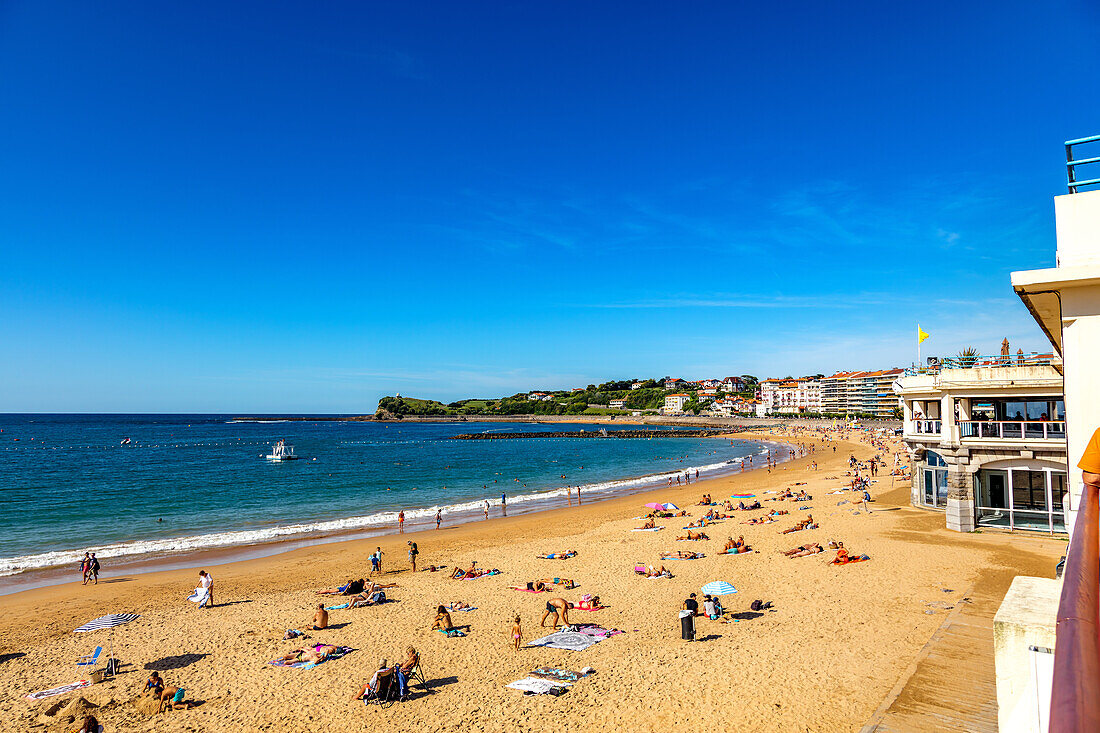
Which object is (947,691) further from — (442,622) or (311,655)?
(311,655)

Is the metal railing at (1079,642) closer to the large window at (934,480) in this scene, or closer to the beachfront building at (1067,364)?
the beachfront building at (1067,364)

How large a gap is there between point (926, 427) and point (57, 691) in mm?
27428

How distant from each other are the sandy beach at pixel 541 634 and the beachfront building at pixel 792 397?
16124 centimetres

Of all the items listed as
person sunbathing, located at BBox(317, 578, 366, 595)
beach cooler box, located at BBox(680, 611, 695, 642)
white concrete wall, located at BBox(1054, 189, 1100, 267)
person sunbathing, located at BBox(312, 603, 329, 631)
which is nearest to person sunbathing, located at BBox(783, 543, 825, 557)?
beach cooler box, located at BBox(680, 611, 695, 642)

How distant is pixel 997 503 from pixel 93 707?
2689cm

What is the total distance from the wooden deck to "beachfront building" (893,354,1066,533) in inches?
398

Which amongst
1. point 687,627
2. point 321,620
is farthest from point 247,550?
point 687,627

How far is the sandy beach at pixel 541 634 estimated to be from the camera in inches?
459

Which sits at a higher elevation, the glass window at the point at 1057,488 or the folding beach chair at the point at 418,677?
the glass window at the point at 1057,488

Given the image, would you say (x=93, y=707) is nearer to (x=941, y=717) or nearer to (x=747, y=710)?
(x=747, y=710)

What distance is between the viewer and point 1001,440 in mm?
20516

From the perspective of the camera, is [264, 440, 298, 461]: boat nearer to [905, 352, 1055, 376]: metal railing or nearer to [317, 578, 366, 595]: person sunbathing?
[317, 578, 366, 595]: person sunbathing

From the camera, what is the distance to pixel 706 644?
14.4 m

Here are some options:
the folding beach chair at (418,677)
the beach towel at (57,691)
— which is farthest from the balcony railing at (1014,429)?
the beach towel at (57,691)
